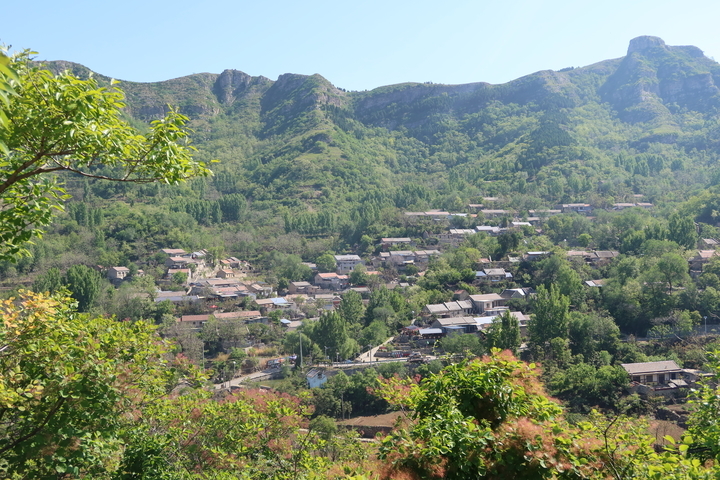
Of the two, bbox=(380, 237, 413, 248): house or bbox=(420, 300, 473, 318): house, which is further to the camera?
bbox=(380, 237, 413, 248): house

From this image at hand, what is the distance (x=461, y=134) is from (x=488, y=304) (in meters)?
63.6

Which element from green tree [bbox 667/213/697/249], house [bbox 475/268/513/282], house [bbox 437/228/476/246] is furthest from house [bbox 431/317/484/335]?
house [bbox 437/228/476/246]

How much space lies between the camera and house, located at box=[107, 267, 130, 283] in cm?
3959

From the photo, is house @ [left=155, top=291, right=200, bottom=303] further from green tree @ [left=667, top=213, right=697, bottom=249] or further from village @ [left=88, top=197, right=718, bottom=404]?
green tree @ [left=667, top=213, right=697, bottom=249]

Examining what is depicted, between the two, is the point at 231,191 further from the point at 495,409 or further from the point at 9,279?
the point at 495,409

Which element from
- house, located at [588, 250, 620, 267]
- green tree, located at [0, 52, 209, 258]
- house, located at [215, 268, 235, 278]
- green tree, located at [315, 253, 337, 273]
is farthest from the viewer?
green tree, located at [315, 253, 337, 273]

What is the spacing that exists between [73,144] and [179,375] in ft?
13.8

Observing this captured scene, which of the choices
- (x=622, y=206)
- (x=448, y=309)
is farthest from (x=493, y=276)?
(x=622, y=206)

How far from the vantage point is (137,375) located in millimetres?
5438

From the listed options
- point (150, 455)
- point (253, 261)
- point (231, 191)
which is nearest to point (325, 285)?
point (253, 261)

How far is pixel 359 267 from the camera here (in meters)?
44.2

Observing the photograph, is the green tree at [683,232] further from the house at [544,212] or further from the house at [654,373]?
the house at [654,373]

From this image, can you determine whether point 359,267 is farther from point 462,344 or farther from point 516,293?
point 462,344

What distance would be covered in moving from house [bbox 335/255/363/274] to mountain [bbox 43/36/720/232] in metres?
14.6
